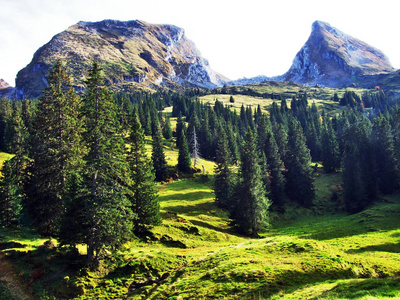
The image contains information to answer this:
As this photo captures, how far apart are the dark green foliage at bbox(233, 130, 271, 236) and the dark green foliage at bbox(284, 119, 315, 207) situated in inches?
965

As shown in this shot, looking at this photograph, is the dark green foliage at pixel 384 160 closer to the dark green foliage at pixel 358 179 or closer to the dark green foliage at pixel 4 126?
the dark green foliage at pixel 358 179

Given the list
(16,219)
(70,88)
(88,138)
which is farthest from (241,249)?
(70,88)

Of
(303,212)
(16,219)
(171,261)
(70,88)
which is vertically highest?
(70,88)

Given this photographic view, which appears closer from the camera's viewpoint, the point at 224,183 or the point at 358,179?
the point at 224,183

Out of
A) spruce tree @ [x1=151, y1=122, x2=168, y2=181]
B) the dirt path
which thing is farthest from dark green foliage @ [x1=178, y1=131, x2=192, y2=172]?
the dirt path

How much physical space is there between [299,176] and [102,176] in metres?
58.9

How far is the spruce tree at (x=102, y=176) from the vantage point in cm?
2381

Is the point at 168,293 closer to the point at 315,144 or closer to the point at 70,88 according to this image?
the point at 70,88

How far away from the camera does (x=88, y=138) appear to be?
25859mm

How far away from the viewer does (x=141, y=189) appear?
36.2m

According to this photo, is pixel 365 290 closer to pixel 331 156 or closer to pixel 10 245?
pixel 10 245

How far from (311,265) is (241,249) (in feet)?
24.6

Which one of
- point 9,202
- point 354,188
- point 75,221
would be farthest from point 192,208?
point 354,188

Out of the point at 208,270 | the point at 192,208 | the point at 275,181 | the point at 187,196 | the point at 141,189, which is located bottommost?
the point at 192,208
